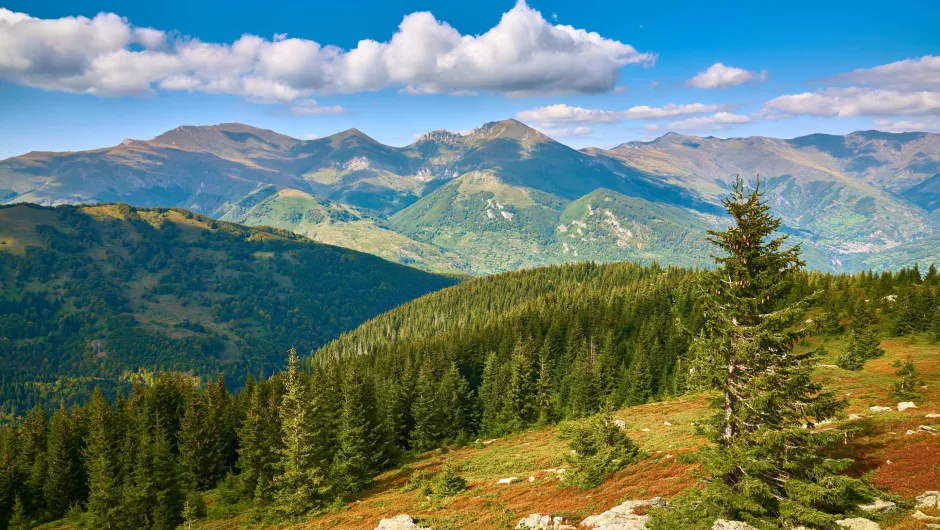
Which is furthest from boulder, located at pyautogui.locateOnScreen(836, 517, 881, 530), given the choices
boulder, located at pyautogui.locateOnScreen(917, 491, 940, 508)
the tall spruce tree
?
boulder, located at pyautogui.locateOnScreen(917, 491, 940, 508)

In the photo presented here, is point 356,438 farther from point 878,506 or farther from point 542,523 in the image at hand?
point 878,506

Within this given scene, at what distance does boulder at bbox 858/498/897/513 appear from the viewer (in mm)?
21391

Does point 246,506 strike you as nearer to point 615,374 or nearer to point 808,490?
point 808,490

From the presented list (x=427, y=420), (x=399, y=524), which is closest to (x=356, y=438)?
(x=399, y=524)

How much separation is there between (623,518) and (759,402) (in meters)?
11.5

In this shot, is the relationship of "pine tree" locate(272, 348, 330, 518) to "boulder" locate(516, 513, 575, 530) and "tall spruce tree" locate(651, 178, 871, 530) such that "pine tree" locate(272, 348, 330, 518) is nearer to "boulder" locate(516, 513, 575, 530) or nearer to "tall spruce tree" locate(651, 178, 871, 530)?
"boulder" locate(516, 513, 575, 530)

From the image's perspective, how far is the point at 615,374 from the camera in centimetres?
10500

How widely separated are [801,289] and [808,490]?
11752 centimetres

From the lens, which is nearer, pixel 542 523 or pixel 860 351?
pixel 542 523

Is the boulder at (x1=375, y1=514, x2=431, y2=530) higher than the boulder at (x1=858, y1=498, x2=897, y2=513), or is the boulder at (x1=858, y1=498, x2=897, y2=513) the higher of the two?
the boulder at (x1=858, y1=498, x2=897, y2=513)

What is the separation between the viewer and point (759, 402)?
2031 centimetres

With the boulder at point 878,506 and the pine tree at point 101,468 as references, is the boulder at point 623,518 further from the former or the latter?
the pine tree at point 101,468

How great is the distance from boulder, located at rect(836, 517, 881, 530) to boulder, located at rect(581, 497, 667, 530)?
27.8ft

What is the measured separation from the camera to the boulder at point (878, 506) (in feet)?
70.2
